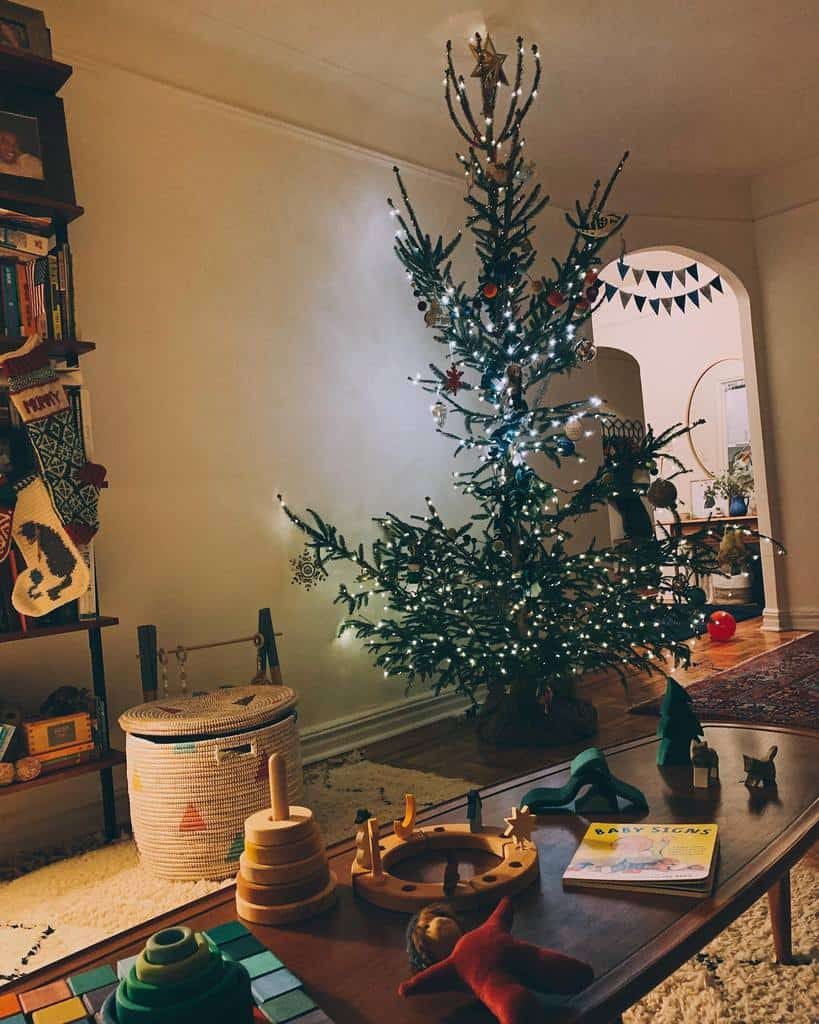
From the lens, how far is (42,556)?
2154 mm

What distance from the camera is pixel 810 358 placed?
16.2 ft

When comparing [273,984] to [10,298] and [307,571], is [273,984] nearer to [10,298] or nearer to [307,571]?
[10,298]

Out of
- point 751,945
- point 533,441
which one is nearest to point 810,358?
point 533,441

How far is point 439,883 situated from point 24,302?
183cm

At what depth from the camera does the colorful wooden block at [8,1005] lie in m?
0.88

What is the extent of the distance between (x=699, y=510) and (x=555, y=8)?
5.25 meters

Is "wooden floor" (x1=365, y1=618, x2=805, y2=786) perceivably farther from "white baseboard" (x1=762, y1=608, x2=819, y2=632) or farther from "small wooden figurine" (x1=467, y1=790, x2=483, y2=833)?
"small wooden figurine" (x1=467, y1=790, x2=483, y2=833)

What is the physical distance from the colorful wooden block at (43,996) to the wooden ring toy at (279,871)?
0.80 feet

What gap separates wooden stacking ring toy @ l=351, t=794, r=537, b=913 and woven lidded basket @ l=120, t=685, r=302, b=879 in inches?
35.6

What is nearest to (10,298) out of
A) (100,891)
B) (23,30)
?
(23,30)

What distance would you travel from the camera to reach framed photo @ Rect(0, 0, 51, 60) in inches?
86.5

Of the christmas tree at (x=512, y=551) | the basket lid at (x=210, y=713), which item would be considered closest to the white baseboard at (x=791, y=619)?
the christmas tree at (x=512, y=551)

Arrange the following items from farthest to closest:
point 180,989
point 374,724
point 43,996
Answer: point 374,724 < point 43,996 < point 180,989

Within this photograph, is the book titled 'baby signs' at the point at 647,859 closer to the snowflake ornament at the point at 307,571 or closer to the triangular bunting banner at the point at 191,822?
the triangular bunting banner at the point at 191,822
